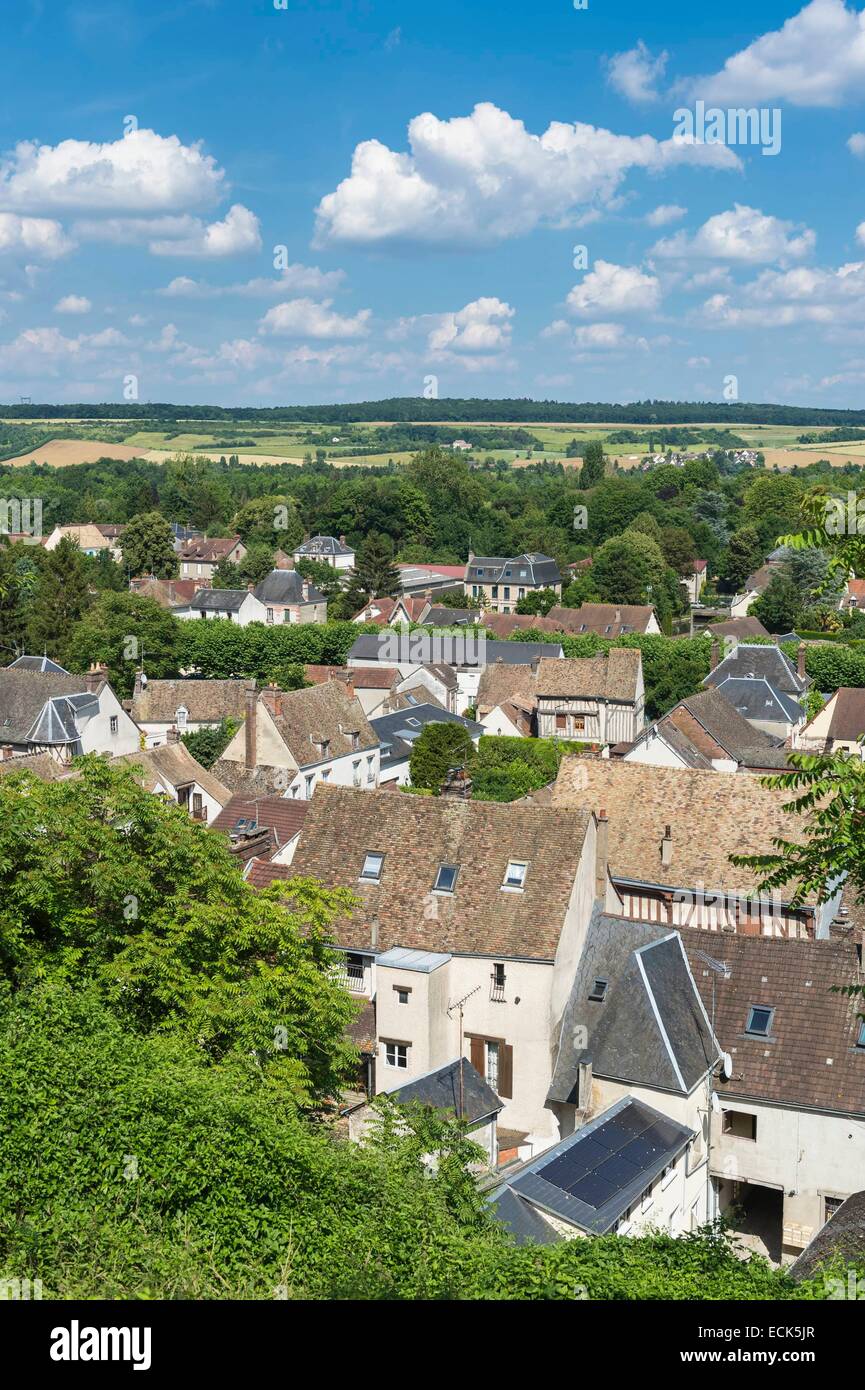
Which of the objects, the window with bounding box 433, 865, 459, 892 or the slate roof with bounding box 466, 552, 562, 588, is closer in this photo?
the window with bounding box 433, 865, 459, 892

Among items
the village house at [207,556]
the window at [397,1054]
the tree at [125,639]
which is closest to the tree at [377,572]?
the village house at [207,556]

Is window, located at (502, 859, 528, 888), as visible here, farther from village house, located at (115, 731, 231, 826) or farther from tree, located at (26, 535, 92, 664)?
tree, located at (26, 535, 92, 664)

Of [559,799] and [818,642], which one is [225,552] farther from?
[559,799]

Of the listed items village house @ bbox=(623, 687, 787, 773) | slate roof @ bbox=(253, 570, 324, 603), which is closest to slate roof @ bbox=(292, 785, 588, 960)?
village house @ bbox=(623, 687, 787, 773)

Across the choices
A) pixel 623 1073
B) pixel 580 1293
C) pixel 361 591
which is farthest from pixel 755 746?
pixel 361 591

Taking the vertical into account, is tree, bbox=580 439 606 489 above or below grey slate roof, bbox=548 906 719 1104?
above

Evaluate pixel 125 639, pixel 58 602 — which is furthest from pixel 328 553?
pixel 125 639
